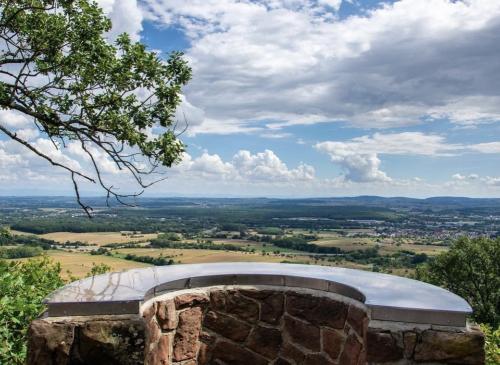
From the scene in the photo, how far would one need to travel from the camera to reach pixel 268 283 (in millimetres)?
4176

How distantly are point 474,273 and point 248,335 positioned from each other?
69.0ft

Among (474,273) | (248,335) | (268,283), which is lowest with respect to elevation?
(474,273)

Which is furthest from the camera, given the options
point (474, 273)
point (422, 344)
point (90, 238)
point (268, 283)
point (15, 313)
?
point (90, 238)

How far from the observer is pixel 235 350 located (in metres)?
4.15

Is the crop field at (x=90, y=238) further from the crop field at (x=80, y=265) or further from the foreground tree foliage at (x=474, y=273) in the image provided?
the foreground tree foliage at (x=474, y=273)

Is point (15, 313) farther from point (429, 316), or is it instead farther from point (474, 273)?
point (474, 273)

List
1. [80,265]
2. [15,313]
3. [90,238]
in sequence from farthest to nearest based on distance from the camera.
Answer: [90,238]
[80,265]
[15,313]

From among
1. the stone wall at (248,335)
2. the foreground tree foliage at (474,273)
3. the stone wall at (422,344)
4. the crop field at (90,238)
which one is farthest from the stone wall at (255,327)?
the crop field at (90,238)

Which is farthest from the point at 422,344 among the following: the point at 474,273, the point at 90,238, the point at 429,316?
the point at 90,238

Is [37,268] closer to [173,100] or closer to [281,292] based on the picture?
[173,100]

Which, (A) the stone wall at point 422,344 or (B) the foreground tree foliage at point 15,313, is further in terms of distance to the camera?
(B) the foreground tree foliage at point 15,313

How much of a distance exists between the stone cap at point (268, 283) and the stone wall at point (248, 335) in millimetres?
63

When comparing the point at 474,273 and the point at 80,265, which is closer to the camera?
the point at 80,265

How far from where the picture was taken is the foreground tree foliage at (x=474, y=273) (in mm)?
21984
